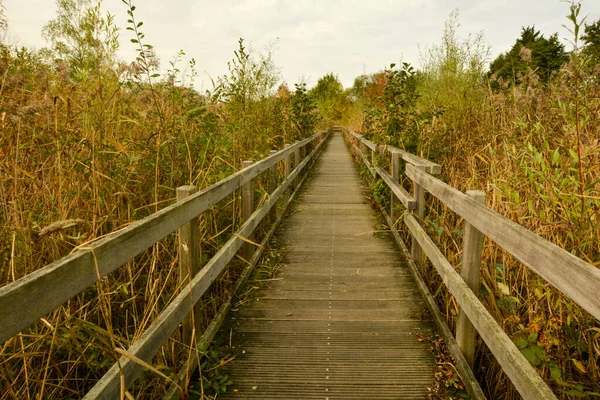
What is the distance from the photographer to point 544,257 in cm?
156

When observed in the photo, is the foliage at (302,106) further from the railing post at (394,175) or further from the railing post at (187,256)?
the railing post at (187,256)

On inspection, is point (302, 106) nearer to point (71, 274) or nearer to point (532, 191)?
point (532, 191)

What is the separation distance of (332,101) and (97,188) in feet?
105

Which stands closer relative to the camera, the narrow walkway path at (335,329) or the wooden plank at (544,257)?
the wooden plank at (544,257)

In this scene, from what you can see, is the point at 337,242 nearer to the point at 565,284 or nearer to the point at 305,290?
the point at 305,290

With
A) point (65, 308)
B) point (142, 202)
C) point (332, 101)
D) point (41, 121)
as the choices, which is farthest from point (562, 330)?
point (332, 101)

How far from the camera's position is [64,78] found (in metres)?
2.79

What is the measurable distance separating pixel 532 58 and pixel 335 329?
3894 millimetres

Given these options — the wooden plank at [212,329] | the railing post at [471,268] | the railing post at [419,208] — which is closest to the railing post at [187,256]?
A: the wooden plank at [212,329]

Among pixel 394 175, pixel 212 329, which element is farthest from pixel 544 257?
pixel 394 175

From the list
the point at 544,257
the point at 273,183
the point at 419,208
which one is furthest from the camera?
the point at 273,183

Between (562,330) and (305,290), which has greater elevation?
(562,330)

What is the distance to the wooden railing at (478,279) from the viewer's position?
53.9 inches

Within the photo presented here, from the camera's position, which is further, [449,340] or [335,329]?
[335,329]
